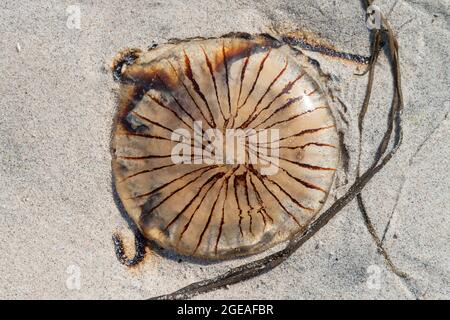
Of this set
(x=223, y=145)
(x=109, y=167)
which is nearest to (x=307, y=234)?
(x=223, y=145)

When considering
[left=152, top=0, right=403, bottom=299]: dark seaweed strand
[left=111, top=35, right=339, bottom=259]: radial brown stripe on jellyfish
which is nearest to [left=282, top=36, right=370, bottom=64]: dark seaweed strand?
[left=111, top=35, right=339, bottom=259]: radial brown stripe on jellyfish

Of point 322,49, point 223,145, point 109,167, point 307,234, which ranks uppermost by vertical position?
point 322,49

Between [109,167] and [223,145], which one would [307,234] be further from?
[109,167]

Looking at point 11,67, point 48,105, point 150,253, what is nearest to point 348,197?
point 150,253

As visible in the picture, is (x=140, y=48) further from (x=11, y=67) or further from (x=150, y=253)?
(x=150, y=253)

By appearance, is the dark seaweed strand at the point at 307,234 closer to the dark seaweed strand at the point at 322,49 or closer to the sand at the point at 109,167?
the sand at the point at 109,167

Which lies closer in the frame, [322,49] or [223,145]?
[223,145]
